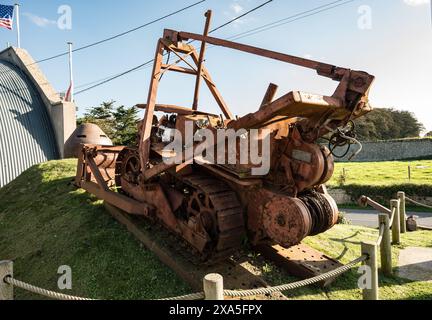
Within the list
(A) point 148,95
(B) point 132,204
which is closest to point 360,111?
(A) point 148,95

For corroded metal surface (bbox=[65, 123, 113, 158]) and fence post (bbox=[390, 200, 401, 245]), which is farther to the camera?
corroded metal surface (bbox=[65, 123, 113, 158])

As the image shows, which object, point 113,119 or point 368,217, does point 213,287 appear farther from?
point 113,119

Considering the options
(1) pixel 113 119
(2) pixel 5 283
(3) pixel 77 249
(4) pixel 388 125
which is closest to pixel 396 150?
(4) pixel 388 125

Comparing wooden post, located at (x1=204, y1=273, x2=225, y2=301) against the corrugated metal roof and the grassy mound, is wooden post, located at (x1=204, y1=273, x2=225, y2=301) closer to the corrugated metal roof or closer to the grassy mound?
the grassy mound

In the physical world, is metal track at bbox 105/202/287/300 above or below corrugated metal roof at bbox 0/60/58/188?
below

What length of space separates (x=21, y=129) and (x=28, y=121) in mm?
591

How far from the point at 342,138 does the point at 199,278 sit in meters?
2.67

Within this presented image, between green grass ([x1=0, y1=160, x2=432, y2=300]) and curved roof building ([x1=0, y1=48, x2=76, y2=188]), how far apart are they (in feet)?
26.2

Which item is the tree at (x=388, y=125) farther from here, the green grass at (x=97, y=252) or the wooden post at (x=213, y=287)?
the wooden post at (x=213, y=287)

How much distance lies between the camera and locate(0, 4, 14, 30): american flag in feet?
55.7

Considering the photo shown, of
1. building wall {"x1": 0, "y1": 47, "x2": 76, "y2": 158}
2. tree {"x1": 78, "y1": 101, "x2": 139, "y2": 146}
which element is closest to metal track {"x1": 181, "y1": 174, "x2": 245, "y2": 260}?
building wall {"x1": 0, "y1": 47, "x2": 76, "y2": 158}

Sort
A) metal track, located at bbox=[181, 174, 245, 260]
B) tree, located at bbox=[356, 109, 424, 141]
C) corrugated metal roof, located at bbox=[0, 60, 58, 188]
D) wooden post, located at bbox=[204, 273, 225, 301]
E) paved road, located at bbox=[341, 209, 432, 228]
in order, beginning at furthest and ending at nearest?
tree, located at bbox=[356, 109, 424, 141]
corrugated metal roof, located at bbox=[0, 60, 58, 188]
paved road, located at bbox=[341, 209, 432, 228]
metal track, located at bbox=[181, 174, 245, 260]
wooden post, located at bbox=[204, 273, 225, 301]

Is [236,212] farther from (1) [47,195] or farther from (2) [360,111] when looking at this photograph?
(1) [47,195]

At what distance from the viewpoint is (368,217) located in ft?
44.9
